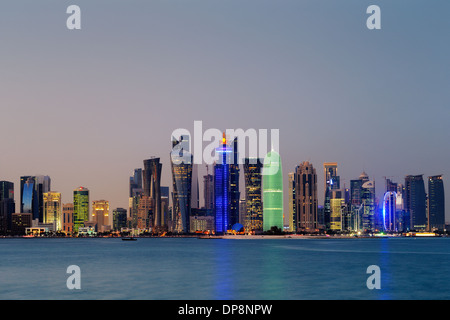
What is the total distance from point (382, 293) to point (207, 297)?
819 inches

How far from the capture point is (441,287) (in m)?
69.5

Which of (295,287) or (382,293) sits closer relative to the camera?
(382,293)

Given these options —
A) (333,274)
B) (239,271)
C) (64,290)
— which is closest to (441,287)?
(333,274)

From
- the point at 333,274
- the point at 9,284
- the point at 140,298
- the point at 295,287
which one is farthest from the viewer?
the point at 333,274

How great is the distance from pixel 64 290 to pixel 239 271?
36.2 meters

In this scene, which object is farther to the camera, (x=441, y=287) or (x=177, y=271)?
(x=177, y=271)
